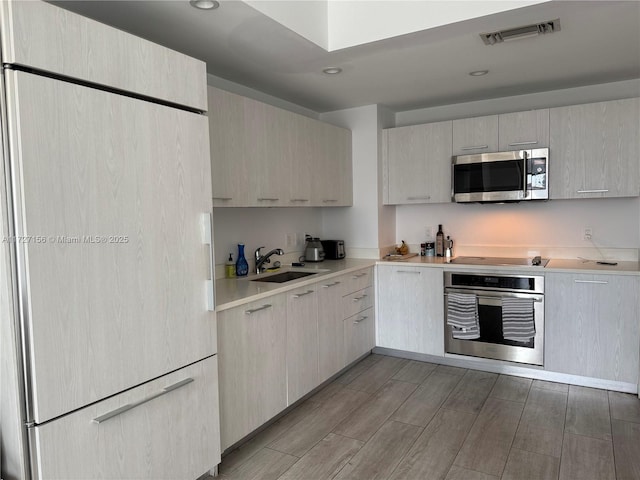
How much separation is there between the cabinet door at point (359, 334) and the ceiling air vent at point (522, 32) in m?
2.15

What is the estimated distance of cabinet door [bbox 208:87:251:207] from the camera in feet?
8.61

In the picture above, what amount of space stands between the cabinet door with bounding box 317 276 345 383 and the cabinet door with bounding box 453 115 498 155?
1.54m

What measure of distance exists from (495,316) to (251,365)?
1.99m

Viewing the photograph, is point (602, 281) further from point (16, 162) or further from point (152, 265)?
point (16, 162)

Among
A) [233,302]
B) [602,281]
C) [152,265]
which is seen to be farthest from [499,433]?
[152,265]

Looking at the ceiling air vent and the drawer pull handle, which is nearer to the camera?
the drawer pull handle

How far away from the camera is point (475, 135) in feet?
12.4

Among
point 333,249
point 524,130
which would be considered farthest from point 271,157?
point 524,130

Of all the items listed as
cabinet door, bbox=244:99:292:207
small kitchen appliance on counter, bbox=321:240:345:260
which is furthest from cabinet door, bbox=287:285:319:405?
small kitchen appliance on counter, bbox=321:240:345:260

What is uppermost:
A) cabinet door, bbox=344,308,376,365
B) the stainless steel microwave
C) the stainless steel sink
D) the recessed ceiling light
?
the recessed ceiling light

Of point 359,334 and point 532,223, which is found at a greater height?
point 532,223

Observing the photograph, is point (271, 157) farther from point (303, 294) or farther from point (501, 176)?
point (501, 176)

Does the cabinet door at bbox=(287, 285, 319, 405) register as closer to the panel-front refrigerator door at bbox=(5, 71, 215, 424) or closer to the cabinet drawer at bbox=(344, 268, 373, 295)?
the cabinet drawer at bbox=(344, 268, 373, 295)

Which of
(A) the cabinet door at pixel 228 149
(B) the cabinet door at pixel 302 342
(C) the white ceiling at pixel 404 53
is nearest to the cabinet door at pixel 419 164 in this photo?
(C) the white ceiling at pixel 404 53
